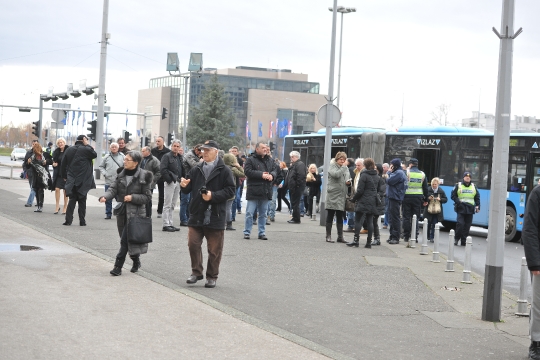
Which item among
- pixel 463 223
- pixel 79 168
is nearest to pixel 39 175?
pixel 79 168

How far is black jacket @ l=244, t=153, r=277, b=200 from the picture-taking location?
1689 centimetres

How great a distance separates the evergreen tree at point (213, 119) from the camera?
87188 mm

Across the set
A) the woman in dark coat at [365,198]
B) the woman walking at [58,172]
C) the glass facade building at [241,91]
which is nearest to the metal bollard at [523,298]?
the woman in dark coat at [365,198]

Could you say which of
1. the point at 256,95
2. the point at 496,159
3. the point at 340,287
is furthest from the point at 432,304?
the point at 256,95

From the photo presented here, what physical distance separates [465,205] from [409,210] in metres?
1.43

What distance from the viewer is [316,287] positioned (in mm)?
11305

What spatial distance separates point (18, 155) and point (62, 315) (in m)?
81.0

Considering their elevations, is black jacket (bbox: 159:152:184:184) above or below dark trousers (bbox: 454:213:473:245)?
above

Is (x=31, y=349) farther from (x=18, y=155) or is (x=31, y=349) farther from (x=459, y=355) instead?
(x=18, y=155)

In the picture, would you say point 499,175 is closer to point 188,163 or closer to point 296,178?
point 188,163

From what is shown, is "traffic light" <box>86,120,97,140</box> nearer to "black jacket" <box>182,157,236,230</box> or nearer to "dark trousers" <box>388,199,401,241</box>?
"dark trousers" <box>388,199,401,241</box>

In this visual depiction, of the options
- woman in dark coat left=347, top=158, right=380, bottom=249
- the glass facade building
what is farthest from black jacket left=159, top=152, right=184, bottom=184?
the glass facade building

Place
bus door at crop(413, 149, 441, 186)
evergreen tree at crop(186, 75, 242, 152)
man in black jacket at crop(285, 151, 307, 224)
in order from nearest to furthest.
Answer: man in black jacket at crop(285, 151, 307, 224) < bus door at crop(413, 149, 441, 186) < evergreen tree at crop(186, 75, 242, 152)

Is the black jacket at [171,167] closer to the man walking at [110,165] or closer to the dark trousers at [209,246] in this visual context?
the man walking at [110,165]
